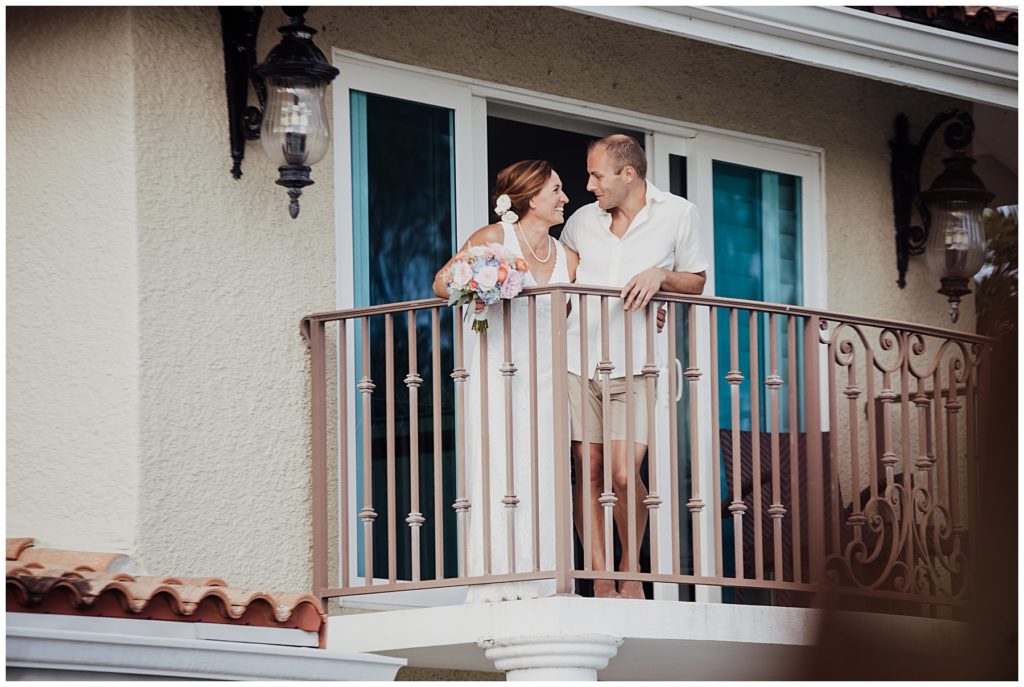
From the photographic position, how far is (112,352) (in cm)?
628

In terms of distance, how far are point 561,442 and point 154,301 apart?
176cm

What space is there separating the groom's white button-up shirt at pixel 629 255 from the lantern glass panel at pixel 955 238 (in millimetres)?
2756

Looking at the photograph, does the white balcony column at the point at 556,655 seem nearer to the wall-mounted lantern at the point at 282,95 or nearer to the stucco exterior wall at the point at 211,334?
the stucco exterior wall at the point at 211,334

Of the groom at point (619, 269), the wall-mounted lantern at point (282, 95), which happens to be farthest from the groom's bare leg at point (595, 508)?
the wall-mounted lantern at point (282, 95)

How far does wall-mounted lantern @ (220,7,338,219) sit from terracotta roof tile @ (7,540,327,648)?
5.88 feet

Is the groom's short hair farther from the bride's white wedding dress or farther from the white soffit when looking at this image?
the bride's white wedding dress

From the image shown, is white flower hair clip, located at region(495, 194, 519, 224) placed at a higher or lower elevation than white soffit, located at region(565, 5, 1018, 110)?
lower

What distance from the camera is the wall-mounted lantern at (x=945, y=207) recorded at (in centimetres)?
891

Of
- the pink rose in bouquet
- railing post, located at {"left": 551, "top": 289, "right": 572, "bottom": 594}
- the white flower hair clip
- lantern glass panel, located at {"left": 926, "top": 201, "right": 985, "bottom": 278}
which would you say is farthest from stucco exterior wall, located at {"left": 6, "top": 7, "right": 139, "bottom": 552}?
lantern glass panel, located at {"left": 926, "top": 201, "right": 985, "bottom": 278}

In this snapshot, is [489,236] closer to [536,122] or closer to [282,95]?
[282,95]

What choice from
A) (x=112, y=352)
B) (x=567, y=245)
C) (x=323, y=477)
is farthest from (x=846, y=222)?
(x=112, y=352)

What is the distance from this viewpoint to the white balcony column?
5.86m

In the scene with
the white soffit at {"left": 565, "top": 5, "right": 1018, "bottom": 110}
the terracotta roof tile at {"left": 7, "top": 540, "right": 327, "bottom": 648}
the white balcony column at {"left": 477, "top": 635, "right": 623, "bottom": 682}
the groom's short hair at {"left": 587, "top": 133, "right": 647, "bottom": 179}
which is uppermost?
the white soffit at {"left": 565, "top": 5, "right": 1018, "bottom": 110}

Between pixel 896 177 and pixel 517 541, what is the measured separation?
13.2 ft
